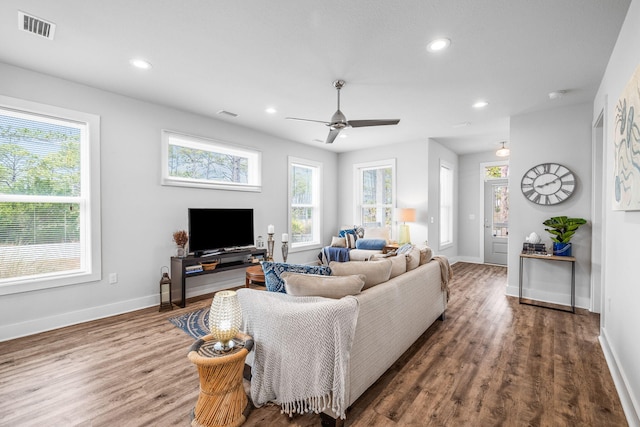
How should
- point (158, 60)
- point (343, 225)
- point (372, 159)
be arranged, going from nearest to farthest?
point (158, 60) → point (372, 159) → point (343, 225)

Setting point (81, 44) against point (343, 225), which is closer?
point (81, 44)

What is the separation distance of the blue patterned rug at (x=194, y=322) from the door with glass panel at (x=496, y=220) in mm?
6235

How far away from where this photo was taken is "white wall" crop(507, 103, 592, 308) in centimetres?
383

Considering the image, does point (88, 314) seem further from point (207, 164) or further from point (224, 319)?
point (224, 319)

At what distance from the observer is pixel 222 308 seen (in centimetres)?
179

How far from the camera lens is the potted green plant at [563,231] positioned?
3732 millimetres

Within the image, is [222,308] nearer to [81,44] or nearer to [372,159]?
[81,44]

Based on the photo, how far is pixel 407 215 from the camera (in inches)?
223

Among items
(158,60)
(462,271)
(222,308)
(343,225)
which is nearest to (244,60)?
(158,60)

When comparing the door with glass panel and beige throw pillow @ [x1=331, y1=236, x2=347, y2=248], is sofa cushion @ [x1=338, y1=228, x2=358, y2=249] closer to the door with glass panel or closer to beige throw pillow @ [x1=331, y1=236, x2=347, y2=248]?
beige throw pillow @ [x1=331, y1=236, x2=347, y2=248]

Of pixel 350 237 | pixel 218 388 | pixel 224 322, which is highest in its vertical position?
pixel 350 237

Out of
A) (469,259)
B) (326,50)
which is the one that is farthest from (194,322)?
(469,259)

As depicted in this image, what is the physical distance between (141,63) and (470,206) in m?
7.01

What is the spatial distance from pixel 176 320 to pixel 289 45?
10.2 feet
